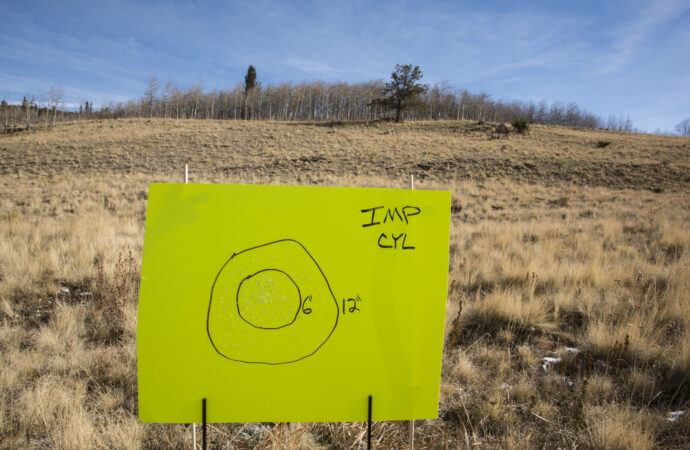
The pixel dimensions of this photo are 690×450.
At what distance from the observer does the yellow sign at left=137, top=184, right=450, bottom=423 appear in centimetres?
136

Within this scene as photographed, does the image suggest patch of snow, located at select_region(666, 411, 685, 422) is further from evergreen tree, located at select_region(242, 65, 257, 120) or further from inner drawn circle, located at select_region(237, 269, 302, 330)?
evergreen tree, located at select_region(242, 65, 257, 120)

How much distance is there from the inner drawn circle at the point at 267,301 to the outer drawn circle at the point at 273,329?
2 cm

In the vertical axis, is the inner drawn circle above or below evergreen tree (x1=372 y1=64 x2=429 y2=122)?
below

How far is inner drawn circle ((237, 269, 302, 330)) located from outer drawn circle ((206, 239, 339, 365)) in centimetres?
2

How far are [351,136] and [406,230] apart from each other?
32085 mm

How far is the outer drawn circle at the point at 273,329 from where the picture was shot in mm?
1380

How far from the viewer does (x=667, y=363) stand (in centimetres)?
226

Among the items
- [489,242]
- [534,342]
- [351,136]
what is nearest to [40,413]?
[534,342]

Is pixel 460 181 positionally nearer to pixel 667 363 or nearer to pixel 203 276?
pixel 667 363

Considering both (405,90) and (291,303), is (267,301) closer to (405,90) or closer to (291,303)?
(291,303)

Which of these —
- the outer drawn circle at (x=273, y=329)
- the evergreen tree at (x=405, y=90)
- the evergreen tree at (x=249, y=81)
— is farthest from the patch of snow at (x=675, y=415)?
the evergreen tree at (x=249, y=81)

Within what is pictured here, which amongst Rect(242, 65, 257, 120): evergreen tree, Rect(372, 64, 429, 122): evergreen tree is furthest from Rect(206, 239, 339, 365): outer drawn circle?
Rect(242, 65, 257, 120): evergreen tree

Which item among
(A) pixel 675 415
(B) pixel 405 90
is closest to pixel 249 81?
(B) pixel 405 90

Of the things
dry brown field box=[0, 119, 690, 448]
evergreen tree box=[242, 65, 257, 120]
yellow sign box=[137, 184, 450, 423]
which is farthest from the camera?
evergreen tree box=[242, 65, 257, 120]
